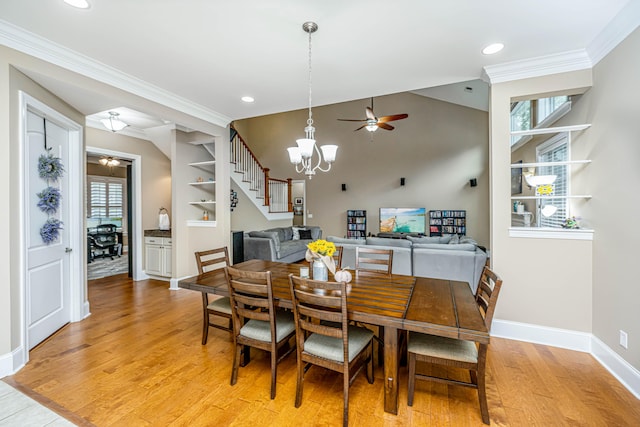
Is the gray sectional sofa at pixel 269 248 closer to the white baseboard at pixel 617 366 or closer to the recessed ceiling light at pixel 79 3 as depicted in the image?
the recessed ceiling light at pixel 79 3

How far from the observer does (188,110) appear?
156 inches

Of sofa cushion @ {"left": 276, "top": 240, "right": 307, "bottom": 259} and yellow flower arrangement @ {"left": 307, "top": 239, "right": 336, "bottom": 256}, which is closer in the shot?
yellow flower arrangement @ {"left": 307, "top": 239, "right": 336, "bottom": 256}

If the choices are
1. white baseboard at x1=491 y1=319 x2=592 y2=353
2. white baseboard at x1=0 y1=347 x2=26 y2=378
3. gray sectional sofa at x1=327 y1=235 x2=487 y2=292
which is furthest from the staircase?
white baseboard at x1=491 y1=319 x2=592 y2=353

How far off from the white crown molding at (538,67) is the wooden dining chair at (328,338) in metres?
2.86

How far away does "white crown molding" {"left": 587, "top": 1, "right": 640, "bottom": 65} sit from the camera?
2.02 meters

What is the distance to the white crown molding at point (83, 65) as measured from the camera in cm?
229

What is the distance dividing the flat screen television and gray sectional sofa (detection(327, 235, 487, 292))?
3.09 metres

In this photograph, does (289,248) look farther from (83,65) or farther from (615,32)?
(615,32)

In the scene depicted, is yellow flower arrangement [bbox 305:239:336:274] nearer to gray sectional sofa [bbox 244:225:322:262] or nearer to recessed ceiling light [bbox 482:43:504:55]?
recessed ceiling light [bbox 482:43:504:55]

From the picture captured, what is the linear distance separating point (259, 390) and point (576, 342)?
3.02 metres

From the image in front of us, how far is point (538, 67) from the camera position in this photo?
2.77 meters

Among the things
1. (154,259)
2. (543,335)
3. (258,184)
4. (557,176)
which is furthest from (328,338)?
(258,184)

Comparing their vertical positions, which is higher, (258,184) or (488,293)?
(258,184)

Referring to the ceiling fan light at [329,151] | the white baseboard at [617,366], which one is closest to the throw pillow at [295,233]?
the ceiling fan light at [329,151]
